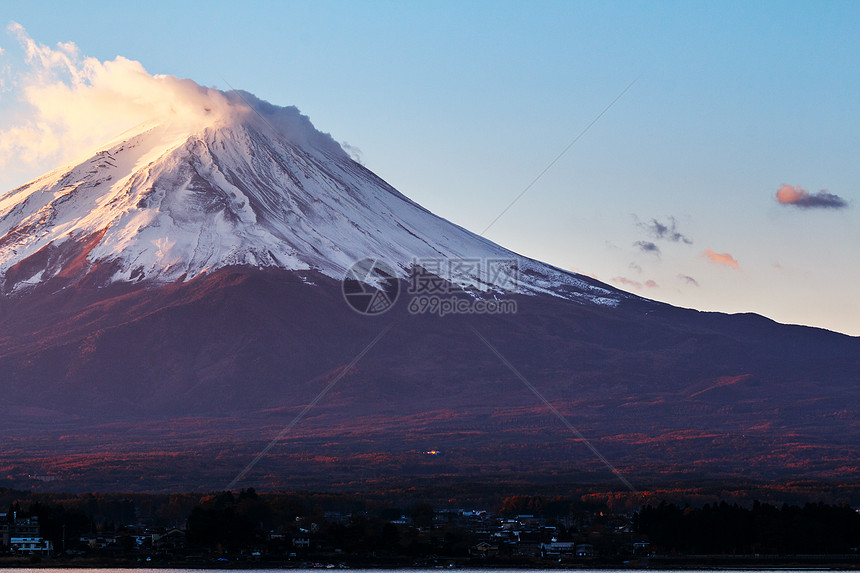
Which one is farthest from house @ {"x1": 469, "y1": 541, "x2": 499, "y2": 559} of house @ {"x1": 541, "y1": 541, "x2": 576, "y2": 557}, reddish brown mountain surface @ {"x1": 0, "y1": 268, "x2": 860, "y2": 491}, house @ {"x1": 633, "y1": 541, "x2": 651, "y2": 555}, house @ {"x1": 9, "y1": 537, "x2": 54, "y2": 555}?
reddish brown mountain surface @ {"x1": 0, "y1": 268, "x2": 860, "y2": 491}

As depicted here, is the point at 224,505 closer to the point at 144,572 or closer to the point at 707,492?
the point at 144,572

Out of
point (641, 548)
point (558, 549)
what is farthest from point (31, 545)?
point (641, 548)

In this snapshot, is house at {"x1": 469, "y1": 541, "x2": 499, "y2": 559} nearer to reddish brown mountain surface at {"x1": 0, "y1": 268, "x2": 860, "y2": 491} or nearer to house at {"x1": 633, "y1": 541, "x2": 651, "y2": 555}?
house at {"x1": 633, "y1": 541, "x2": 651, "y2": 555}

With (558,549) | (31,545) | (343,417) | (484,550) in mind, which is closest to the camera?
(31,545)

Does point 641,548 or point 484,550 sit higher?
point 641,548

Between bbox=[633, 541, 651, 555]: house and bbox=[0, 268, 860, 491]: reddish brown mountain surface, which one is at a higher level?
bbox=[0, 268, 860, 491]: reddish brown mountain surface

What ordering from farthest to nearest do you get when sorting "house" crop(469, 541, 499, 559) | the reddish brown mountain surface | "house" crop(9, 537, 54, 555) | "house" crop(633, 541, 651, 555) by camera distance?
the reddish brown mountain surface → "house" crop(633, 541, 651, 555) → "house" crop(469, 541, 499, 559) → "house" crop(9, 537, 54, 555)

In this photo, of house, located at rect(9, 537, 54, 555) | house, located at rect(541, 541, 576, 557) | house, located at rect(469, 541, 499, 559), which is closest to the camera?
house, located at rect(9, 537, 54, 555)

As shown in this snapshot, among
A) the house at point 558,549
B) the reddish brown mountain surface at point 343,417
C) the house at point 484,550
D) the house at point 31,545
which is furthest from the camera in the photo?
the reddish brown mountain surface at point 343,417

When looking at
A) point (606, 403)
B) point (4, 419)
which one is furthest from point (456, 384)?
point (4, 419)

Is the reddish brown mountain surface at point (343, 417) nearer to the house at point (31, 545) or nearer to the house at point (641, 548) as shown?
the house at point (641, 548)

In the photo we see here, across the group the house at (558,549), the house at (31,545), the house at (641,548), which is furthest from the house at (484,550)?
the house at (31,545)

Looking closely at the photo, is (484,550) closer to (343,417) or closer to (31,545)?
(31,545)
